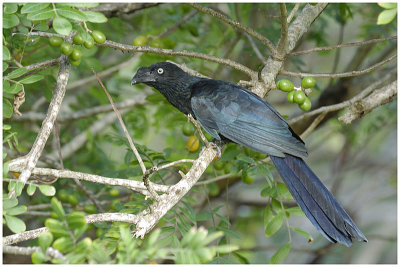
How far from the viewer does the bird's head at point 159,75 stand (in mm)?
3719

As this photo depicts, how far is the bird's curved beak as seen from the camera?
369 cm

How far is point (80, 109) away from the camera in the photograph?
5.12 metres

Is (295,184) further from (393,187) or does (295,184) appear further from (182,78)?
(393,187)

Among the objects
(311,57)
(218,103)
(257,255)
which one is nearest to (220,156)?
(218,103)

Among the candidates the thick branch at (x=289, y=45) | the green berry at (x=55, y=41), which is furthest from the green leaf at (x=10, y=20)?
the thick branch at (x=289, y=45)

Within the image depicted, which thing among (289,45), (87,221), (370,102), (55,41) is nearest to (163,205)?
(87,221)

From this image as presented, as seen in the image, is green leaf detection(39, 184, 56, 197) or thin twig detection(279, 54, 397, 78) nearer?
green leaf detection(39, 184, 56, 197)

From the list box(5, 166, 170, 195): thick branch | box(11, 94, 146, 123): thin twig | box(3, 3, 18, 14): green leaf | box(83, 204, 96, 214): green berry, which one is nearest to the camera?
box(5, 166, 170, 195): thick branch

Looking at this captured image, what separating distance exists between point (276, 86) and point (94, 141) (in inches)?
89.9

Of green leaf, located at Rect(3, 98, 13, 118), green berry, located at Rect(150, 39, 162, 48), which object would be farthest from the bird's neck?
green leaf, located at Rect(3, 98, 13, 118)

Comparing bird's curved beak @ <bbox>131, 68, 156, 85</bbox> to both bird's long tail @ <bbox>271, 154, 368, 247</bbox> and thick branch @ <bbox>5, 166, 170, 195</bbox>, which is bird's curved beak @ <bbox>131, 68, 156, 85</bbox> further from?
thick branch @ <bbox>5, 166, 170, 195</bbox>

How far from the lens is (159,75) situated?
3791 mm

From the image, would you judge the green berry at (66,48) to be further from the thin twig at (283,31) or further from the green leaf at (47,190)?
the thin twig at (283,31)

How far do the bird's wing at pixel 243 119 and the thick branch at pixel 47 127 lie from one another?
107cm
